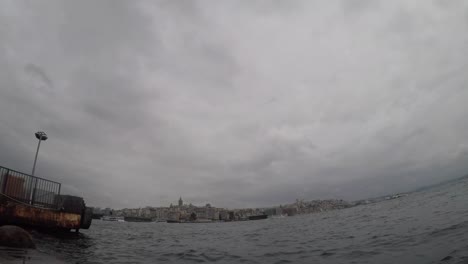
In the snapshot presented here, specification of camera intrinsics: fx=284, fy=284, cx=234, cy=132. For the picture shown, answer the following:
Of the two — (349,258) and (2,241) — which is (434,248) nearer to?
(349,258)

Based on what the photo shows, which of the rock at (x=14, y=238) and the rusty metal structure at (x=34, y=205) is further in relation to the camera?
the rusty metal structure at (x=34, y=205)

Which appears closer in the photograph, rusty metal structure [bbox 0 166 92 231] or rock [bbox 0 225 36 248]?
rock [bbox 0 225 36 248]

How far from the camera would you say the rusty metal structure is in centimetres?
1964

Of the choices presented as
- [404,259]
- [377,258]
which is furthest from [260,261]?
[404,259]

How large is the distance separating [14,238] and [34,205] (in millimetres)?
12759

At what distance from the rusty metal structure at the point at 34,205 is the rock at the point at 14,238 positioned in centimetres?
874

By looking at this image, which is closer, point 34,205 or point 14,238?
point 14,238

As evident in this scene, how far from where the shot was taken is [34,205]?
22797 millimetres

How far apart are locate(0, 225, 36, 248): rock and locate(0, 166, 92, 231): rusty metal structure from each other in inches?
344

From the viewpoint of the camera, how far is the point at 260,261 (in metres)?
14.5

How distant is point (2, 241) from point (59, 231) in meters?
13.9

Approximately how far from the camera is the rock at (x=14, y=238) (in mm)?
11711

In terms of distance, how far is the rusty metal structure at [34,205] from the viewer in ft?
64.4

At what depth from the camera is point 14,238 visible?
1203cm
